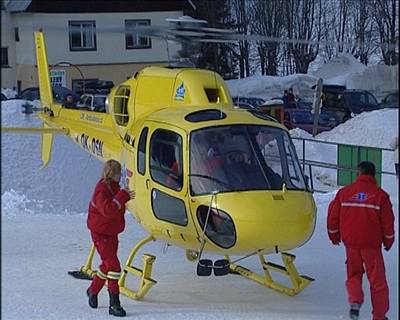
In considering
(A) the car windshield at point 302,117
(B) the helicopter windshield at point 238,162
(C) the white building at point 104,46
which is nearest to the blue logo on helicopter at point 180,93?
(B) the helicopter windshield at point 238,162

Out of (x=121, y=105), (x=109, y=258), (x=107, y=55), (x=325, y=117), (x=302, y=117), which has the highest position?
(x=121, y=105)

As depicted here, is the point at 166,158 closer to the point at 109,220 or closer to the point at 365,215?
the point at 109,220

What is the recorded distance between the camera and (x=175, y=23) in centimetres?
522

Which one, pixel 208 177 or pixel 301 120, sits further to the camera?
pixel 301 120

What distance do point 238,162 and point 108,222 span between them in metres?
1.06

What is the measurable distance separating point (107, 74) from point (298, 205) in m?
17.2

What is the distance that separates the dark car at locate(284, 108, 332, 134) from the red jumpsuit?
1409cm

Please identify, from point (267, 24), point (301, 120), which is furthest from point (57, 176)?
point (301, 120)

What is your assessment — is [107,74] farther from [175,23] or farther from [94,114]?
[175,23]

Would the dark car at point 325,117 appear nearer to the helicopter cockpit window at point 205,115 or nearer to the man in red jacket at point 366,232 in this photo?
the helicopter cockpit window at point 205,115

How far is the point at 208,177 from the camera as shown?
5715mm

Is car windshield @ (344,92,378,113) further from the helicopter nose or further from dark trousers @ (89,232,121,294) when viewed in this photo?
dark trousers @ (89,232,121,294)

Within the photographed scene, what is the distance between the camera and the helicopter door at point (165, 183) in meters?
5.88

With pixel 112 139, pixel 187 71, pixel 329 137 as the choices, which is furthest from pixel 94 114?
pixel 329 137
